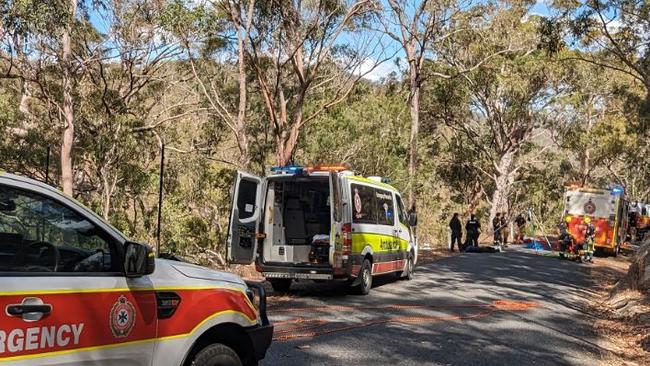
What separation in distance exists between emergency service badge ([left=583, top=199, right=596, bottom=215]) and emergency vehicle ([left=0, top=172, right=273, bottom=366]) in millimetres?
24028

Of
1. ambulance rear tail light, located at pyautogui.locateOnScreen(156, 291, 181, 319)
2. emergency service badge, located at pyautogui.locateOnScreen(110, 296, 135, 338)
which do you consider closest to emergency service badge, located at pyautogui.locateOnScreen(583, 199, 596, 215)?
ambulance rear tail light, located at pyautogui.locateOnScreen(156, 291, 181, 319)

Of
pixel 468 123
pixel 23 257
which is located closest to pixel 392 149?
pixel 468 123

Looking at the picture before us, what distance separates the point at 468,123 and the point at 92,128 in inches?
913

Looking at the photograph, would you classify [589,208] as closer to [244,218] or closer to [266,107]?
[266,107]

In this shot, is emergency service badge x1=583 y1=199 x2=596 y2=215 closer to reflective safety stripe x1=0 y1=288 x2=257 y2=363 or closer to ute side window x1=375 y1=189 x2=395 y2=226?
ute side window x1=375 y1=189 x2=395 y2=226

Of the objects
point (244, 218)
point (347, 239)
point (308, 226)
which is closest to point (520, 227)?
point (308, 226)

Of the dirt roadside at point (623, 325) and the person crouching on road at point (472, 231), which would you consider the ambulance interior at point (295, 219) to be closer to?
the dirt roadside at point (623, 325)

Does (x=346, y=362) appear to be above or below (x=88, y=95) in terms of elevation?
below

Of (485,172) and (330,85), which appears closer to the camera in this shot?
(330,85)

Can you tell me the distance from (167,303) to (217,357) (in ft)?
2.01

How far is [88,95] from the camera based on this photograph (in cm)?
2122

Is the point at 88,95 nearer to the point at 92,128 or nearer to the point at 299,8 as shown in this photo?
the point at 92,128

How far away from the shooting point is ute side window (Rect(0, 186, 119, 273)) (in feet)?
10.6

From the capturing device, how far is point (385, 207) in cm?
1320
